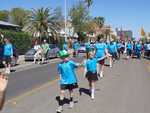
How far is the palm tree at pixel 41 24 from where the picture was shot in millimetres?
56688

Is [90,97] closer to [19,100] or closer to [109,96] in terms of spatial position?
[109,96]

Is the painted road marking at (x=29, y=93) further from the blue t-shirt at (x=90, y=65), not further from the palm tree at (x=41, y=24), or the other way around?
the palm tree at (x=41, y=24)

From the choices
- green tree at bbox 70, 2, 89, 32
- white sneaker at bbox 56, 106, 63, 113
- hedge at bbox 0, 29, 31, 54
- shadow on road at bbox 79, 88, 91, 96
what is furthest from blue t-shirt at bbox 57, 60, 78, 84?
green tree at bbox 70, 2, 89, 32

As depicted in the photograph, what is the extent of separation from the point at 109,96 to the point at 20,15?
303 ft

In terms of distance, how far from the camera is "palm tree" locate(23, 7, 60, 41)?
186 ft

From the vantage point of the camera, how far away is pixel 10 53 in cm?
2200

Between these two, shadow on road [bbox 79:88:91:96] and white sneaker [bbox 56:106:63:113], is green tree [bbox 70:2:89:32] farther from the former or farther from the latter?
white sneaker [bbox 56:106:63:113]

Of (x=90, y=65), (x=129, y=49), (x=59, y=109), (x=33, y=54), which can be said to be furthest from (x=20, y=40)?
(x=59, y=109)

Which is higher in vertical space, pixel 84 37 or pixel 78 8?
pixel 78 8

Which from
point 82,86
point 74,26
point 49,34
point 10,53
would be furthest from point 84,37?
point 82,86

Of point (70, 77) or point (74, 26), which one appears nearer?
point (70, 77)

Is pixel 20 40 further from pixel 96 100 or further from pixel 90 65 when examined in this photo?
pixel 96 100

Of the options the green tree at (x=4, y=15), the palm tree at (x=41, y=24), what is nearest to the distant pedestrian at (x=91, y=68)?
the palm tree at (x=41, y=24)

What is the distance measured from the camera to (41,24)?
186 ft
